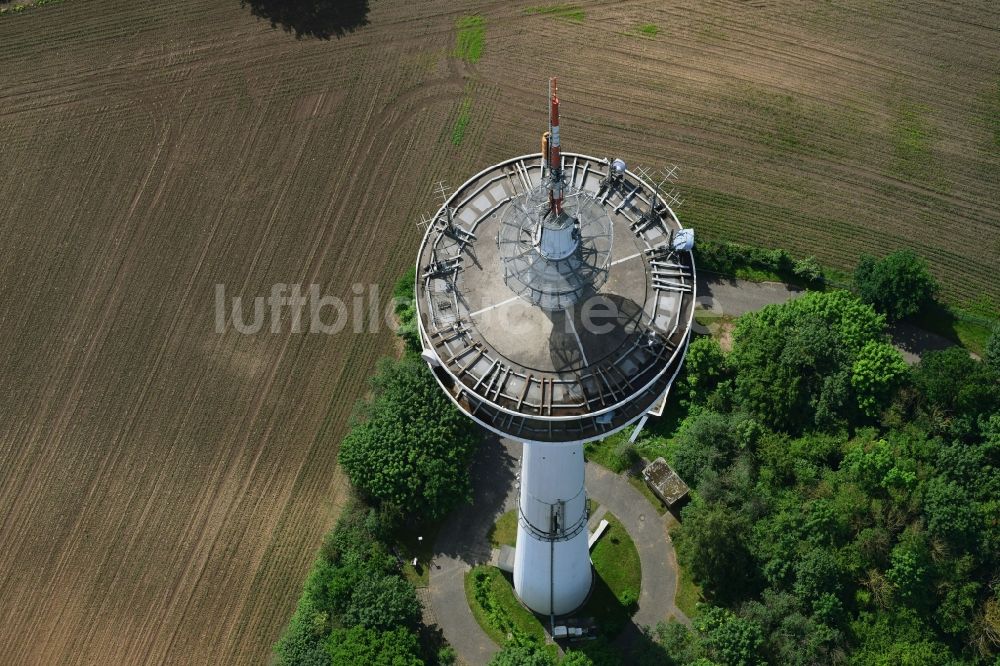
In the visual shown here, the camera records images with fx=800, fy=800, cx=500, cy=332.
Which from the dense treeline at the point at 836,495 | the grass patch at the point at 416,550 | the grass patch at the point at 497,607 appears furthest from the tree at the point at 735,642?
the grass patch at the point at 416,550

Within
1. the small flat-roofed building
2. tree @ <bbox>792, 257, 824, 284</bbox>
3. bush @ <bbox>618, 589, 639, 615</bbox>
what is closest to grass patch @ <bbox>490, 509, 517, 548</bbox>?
bush @ <bbox>618, 589, 639, 615</bbox>

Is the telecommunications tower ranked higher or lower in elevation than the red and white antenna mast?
lower

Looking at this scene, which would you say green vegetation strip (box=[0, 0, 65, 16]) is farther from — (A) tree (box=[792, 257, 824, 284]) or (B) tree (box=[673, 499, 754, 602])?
(B) tree (box=[673, 499, 754, 602])

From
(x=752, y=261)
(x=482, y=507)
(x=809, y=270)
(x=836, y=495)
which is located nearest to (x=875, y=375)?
(x=836, y=495)

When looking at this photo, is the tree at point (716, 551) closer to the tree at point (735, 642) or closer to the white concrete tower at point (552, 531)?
the tree at point (735, 642)

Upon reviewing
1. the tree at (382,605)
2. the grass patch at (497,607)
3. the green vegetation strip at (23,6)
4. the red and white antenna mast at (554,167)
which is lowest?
the grass patch at (497,607)

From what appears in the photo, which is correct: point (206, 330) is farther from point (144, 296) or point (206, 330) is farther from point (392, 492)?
point (392, 492)
